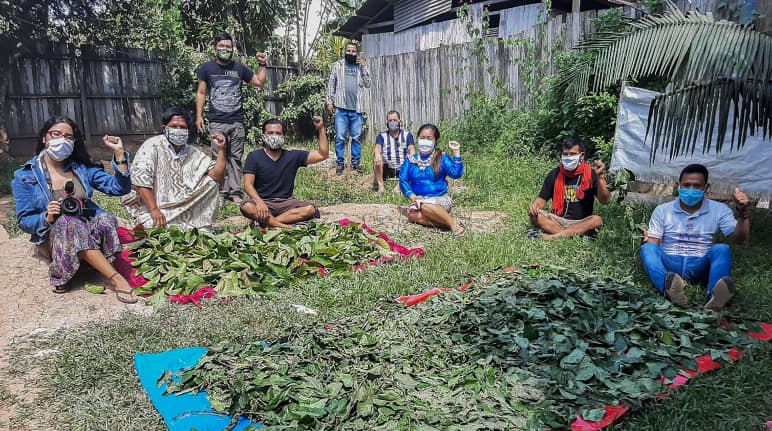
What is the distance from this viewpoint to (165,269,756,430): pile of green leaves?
2.42m

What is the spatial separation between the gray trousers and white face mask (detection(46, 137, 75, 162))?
2535 mm

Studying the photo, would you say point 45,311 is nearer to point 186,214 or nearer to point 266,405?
point 186,214

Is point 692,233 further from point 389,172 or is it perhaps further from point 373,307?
point 389,172

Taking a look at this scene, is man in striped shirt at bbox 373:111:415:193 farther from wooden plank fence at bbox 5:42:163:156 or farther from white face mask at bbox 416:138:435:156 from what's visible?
wooden plank fence at bbox 5:42:163:156

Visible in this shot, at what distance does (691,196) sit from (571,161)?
134cm

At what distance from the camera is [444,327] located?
3211mm

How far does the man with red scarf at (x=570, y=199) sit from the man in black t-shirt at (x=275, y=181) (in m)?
2.18

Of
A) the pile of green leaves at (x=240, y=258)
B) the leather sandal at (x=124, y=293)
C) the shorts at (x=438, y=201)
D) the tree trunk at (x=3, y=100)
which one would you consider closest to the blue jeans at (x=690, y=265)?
the pile of green leaves at (x=240, y=258)

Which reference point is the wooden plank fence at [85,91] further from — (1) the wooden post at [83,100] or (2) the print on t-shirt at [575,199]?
(2) the print on t-shirt at [575,199]

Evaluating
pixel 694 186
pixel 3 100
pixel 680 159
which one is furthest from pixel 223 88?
pixel 3 100

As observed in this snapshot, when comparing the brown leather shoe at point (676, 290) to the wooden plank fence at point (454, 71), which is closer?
the brown leather shoe at point (676, 290)

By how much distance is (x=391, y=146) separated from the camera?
7723 mm

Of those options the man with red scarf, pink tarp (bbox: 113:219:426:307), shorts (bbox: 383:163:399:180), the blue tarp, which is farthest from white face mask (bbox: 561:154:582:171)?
the blue tarp

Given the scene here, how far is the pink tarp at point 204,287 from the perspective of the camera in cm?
398
